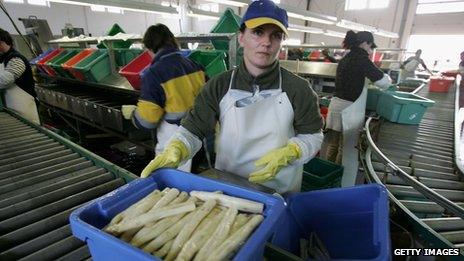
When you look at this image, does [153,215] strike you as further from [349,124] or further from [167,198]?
[349,124]

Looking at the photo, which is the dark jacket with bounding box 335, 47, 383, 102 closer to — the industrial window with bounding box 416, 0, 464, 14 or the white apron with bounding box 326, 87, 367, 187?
the white apron with bounding box 326, 87, 367, 187

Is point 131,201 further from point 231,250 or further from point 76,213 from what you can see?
point 231,250

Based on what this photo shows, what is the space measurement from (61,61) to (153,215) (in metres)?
4.68

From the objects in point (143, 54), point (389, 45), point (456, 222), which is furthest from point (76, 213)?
point (389, 45)

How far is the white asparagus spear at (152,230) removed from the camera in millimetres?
646

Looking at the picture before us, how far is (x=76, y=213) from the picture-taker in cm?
68

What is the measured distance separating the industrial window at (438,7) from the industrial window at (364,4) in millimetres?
1542

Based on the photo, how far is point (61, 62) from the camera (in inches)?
171

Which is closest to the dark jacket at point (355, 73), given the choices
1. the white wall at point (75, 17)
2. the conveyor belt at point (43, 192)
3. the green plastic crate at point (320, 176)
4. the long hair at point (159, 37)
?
the green plastic crate at point (320, 176)

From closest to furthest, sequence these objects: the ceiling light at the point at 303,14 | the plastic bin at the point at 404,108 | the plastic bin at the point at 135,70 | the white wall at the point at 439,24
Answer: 1. the plastic bin at the point at 404,108
2. the plastic bin at the point at 135,70
3. the ceiling light at the point at 303,14
4. the white wall at the point at 439,24

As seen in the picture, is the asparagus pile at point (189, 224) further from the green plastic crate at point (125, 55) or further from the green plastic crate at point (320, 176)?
the green plastic crate at point (125, 55)

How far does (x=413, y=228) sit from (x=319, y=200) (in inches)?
22.7

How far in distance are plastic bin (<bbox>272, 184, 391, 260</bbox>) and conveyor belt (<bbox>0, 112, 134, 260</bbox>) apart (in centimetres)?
81

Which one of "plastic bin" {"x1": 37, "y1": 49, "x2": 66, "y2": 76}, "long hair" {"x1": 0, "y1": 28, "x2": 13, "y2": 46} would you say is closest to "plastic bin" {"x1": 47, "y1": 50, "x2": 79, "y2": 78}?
"plastic bin" {"x1": 37, "y1": 49, "x2": 66, "y2": 76}
